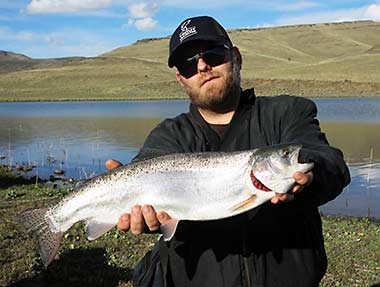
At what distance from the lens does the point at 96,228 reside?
3.69 m

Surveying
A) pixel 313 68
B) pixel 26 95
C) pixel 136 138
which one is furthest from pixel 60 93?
pixel 136 138

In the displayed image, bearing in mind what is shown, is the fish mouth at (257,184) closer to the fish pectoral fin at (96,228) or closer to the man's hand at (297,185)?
the man's hand at (297,185)

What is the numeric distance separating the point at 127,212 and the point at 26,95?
7526 centimetres

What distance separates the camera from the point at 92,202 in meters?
3.67

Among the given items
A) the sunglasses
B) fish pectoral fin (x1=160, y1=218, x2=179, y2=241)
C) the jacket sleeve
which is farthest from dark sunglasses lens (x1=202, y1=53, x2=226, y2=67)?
fish pectoral fin (x1=160, y1=218, x2=179, y2=241)

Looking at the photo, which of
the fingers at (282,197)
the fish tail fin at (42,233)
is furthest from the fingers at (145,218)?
the fingers at (282,197)

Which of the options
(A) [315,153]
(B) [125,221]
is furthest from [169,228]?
(A) [315,153]

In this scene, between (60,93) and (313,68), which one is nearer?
Answer: (60,93)

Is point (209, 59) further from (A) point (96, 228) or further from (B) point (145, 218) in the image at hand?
(A) point (96, 228)

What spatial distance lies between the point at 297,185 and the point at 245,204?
376 mm

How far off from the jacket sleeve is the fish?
13 cm

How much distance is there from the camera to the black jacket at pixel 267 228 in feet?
10.2

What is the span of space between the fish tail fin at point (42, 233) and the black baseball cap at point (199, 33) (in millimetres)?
1546

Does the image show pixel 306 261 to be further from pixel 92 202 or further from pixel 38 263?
pixel 38 263
